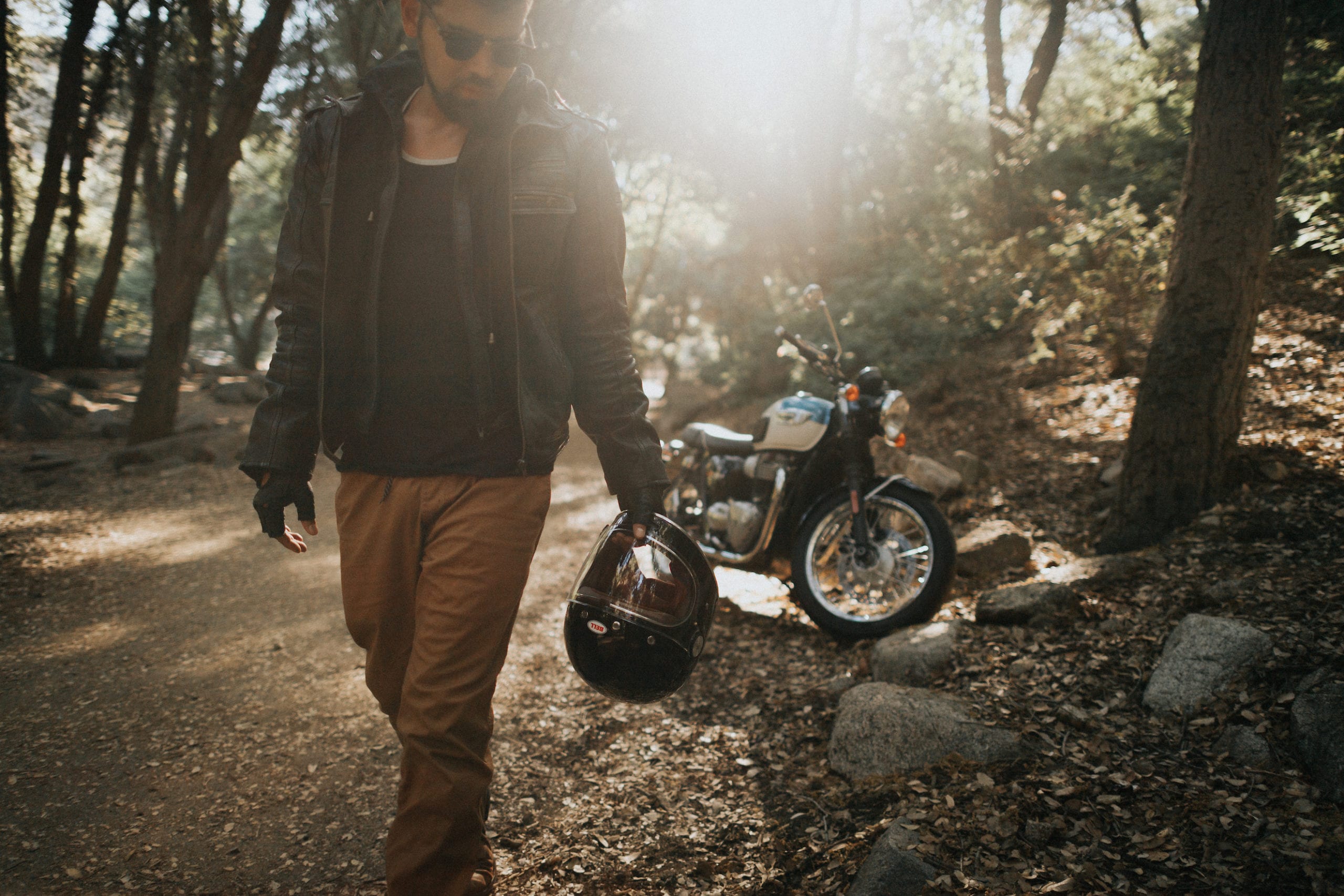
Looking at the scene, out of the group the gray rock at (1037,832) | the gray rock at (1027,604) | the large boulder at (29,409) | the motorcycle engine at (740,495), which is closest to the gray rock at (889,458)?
the motorcycle engine at (740,495)

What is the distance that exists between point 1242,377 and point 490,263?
12.7 ft

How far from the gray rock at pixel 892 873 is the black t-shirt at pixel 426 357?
4.80 feet

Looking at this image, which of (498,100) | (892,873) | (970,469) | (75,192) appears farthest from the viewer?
(75,192)

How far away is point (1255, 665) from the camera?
8.54 feet

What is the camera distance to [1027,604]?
11.3 ft

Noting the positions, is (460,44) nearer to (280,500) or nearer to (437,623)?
(280,500)

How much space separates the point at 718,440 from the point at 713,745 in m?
1.98

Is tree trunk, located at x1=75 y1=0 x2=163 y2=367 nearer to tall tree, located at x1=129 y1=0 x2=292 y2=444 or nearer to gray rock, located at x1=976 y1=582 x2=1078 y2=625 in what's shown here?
tall tree, located at x1=129 y1=0 x2=292 y2=444

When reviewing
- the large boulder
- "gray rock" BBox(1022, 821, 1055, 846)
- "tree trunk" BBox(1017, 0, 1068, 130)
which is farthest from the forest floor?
"tree trunk" BBox(1017, 0, 1068, 130)

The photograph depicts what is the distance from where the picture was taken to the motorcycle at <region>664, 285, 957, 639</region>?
12.5 feet

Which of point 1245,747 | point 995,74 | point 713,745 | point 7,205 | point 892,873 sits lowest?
point 713,745

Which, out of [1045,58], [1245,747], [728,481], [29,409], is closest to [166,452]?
[29,409]

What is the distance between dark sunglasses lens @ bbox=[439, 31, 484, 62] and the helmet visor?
1.22 metres

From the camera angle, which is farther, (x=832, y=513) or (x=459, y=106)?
(x=832, y=513)
